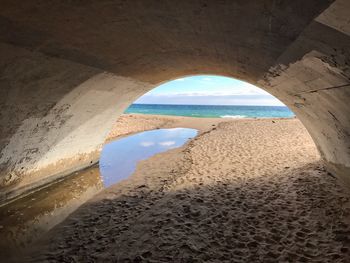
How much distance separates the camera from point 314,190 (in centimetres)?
673

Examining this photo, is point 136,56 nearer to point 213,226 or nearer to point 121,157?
point 213,226

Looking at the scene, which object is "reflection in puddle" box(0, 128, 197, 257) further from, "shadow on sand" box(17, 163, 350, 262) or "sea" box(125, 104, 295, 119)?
"sea" box(125, 104, 295, 119)

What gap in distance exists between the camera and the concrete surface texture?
347cm

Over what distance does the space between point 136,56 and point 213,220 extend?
14.1 ft

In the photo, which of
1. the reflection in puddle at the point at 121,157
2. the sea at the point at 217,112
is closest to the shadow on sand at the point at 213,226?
the reflection in puddle at the point at 121,157

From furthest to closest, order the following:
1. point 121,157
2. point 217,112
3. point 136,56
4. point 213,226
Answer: point 217,112 → point 121,157 → point 136,56 → point 213,226

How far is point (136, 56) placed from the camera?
6.30 meters

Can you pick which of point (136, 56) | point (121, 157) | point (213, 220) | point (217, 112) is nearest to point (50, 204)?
point (213, 220)

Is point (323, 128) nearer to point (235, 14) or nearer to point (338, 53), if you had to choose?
point (338, 53)

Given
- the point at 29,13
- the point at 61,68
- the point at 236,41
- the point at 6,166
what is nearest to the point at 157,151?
the point at 6,166

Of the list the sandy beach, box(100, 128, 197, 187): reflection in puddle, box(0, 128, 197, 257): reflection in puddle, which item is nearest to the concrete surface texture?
box(0, 128, 197, 257): reflection in puddle

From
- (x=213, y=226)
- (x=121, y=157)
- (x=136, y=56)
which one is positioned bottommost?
(x=213, y=226)

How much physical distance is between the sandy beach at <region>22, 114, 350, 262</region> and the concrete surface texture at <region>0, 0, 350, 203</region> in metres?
1.46

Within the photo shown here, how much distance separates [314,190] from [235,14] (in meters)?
5.29
